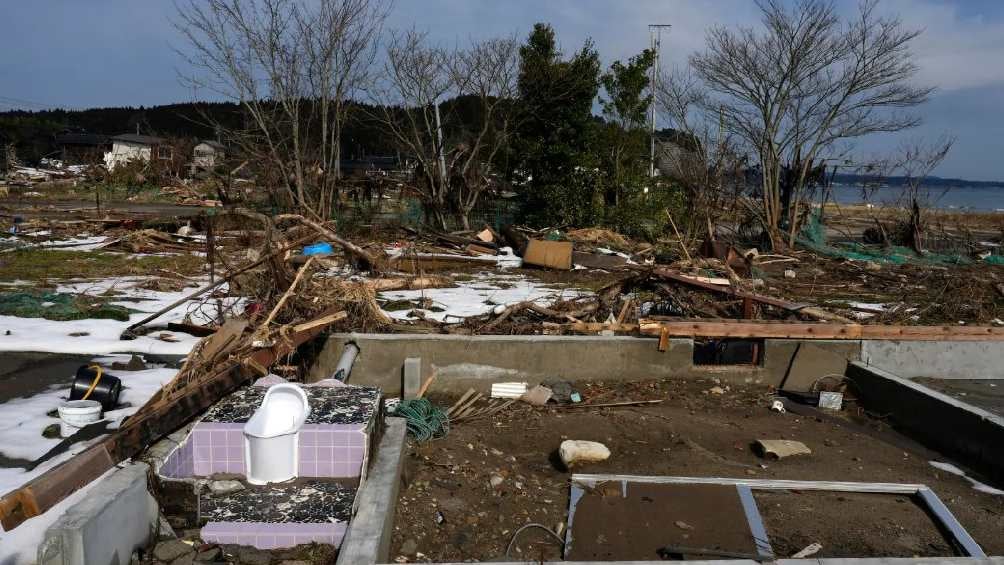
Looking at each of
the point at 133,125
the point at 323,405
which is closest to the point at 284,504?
the point at 323,405

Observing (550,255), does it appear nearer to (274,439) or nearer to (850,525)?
(850,525)

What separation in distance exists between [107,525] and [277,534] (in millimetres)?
772

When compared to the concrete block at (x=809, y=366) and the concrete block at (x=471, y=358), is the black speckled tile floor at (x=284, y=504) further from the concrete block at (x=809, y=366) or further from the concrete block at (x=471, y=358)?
the concrete block at (x=809, y=366)

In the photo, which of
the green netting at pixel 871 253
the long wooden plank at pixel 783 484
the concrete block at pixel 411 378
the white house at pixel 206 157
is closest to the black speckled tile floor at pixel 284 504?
the long wooden plank at pixel 783 484

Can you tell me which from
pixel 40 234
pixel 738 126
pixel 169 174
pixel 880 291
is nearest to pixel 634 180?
pixel 738 126

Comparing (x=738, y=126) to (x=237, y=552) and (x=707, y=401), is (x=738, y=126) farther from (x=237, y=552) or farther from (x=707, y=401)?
(x=237, y=552)

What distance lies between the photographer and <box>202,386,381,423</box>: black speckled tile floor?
4.27 metres

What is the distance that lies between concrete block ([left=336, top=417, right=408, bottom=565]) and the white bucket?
6.77 ft

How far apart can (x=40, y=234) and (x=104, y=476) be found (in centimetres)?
1573

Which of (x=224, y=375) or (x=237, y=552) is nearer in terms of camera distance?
(x=237, y=552)

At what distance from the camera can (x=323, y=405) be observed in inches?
178

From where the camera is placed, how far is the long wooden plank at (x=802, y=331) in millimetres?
7129

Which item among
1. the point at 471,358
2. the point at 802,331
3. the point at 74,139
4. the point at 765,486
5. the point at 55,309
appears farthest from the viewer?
the point at 74,139

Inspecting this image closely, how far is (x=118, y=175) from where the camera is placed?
35188 millimetres
